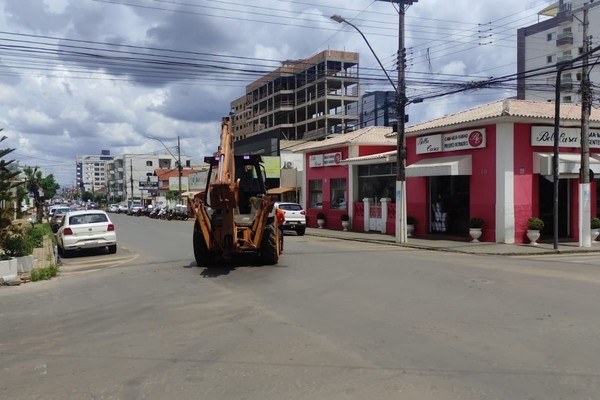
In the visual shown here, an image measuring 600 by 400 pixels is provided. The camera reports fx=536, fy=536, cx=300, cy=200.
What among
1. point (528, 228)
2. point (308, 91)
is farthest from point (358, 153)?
point (308, 91)

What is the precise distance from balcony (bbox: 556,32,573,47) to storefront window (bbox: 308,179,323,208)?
2051 inches

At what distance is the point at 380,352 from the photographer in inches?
233

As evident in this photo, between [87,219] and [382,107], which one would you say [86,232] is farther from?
[382,107]

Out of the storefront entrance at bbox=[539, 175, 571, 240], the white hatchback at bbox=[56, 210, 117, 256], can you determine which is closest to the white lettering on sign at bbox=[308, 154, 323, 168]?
the storefront entrance at bbox=[539, 175, 571, 240]

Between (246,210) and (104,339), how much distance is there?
830 centimetres

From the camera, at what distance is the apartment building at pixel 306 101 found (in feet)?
297

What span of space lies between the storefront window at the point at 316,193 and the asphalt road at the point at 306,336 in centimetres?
2316

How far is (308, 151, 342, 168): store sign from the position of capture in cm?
3300

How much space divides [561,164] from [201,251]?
14869mm

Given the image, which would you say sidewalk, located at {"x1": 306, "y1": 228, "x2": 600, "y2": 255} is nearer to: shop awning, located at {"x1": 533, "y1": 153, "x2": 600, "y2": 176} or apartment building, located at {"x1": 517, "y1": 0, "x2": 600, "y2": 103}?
shop awning, located at {"x1": 533, "y1": 153, "x2": 600, "y2": 176}

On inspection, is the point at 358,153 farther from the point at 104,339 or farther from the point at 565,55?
the point at 565,55

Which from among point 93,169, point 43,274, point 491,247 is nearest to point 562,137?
point 491,247

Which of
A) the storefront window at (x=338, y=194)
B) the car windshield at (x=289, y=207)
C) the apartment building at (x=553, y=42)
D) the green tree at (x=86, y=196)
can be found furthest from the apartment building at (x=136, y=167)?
the car windshield at (x=289, y=207)

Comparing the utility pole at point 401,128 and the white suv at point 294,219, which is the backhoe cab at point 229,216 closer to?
the utility pole at point 401,128
